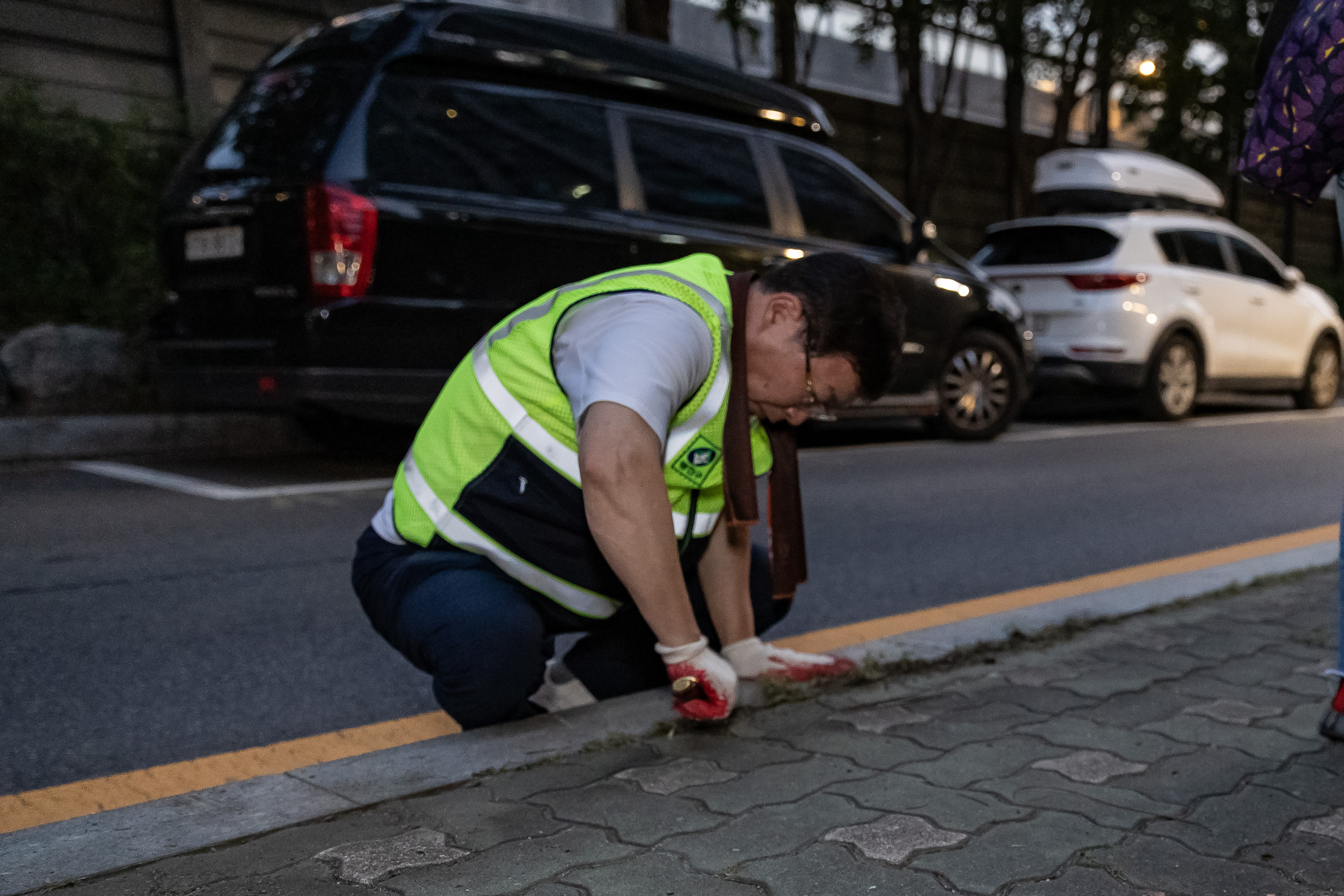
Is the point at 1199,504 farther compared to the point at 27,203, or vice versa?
the point at 27,203

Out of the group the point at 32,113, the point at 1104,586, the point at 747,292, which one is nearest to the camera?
the point at 747,292

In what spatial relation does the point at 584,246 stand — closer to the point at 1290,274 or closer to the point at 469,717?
the point at 469,717

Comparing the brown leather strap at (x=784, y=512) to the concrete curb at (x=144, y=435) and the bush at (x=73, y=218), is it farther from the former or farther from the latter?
the bush at (x=73, y=218)

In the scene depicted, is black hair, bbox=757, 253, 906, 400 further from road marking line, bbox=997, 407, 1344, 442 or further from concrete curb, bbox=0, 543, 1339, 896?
road marking line, bbox=997, 407, 1344, 442

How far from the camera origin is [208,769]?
261 centimetres

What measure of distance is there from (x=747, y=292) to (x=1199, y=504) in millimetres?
4477

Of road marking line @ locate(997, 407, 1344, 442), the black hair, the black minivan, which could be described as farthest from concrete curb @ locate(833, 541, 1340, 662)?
road marking line @ locate(997, 407, 1344, 442)

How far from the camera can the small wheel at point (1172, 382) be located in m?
9.97

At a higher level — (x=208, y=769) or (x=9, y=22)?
(x=9, y=22)

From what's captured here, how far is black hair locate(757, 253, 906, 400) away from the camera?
2285mm

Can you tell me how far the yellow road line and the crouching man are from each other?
91 cm

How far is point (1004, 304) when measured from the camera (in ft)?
27.9

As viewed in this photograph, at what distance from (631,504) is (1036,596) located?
2276 mm

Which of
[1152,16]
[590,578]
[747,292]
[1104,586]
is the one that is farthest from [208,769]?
[1152,16]
